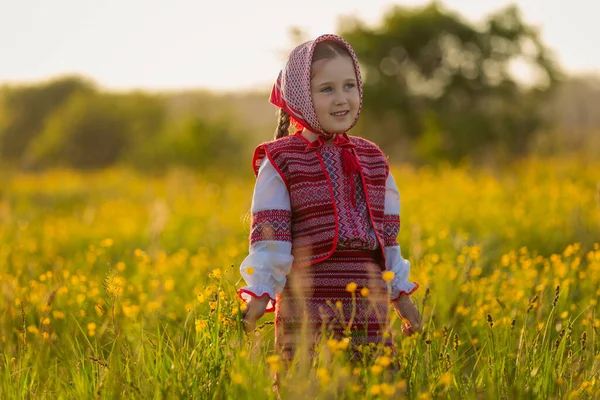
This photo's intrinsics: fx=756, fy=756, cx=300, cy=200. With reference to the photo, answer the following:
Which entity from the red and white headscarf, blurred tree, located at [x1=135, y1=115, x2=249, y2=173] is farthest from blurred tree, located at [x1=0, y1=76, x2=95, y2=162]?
the red and white headscarf

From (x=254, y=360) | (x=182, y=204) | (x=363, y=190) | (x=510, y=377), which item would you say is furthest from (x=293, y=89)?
(x=182, y=204)

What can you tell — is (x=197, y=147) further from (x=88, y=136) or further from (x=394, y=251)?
(x=394, y=251)

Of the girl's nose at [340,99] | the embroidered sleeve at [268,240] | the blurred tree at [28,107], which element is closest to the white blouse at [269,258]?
the embroidered sleeve at [268,240]

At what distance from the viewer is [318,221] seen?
288cm

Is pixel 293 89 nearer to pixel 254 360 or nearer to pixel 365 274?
pixel 365 274

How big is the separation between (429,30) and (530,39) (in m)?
3.02

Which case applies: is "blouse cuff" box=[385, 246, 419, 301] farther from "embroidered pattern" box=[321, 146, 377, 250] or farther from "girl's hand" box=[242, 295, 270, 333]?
"girl's hand" box=[242, 295, 270, 333]

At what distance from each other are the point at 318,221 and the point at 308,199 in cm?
9

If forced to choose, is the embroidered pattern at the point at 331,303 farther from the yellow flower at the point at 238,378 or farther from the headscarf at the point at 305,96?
the yellow flower at the point at 238,378

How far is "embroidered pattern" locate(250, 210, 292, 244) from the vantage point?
283cm

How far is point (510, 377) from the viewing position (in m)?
2.75

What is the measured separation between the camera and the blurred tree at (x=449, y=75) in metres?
21.9

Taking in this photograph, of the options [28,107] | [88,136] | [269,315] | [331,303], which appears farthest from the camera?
[28,107]

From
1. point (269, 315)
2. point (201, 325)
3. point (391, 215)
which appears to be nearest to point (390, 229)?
point (391, 215)
